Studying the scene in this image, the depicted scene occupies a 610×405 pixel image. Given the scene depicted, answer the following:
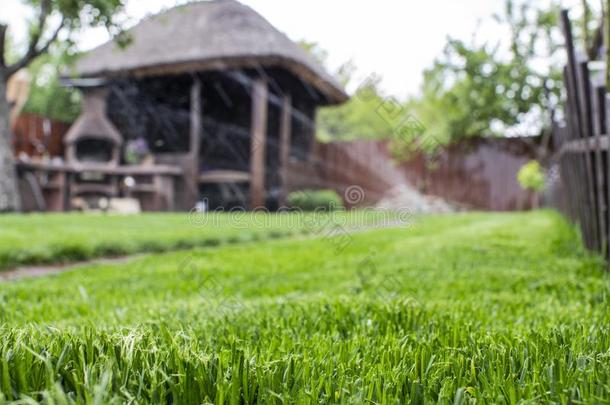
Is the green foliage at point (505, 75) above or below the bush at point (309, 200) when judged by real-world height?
above

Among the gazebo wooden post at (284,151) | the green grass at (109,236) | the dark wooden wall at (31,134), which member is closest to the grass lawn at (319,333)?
the green grass at (109,236)

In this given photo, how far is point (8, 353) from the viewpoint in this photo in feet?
2.83

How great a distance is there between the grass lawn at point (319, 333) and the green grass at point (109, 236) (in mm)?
751

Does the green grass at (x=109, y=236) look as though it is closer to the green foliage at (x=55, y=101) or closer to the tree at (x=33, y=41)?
the tree at (x=33, y=41)

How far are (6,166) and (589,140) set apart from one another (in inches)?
349

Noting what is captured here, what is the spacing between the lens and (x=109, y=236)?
16.8 ft

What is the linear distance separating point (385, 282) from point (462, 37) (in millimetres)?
11700

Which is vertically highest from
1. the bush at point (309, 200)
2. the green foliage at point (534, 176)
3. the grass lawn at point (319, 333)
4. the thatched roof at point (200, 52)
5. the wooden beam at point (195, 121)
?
the thatched roof at point (200, 52)

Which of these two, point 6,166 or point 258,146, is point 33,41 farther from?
point 258,146

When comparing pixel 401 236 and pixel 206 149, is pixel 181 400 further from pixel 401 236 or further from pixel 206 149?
pixel 206 149

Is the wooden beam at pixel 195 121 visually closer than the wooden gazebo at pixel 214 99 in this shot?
No

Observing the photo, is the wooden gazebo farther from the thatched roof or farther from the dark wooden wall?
the dark wooden wall

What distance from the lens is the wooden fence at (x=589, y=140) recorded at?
2.93 m

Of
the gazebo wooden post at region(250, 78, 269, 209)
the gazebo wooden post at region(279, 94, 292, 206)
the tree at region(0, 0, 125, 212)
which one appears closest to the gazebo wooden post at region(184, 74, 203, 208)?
the gazebo wooden post at region(250, 78, 269, 209)
